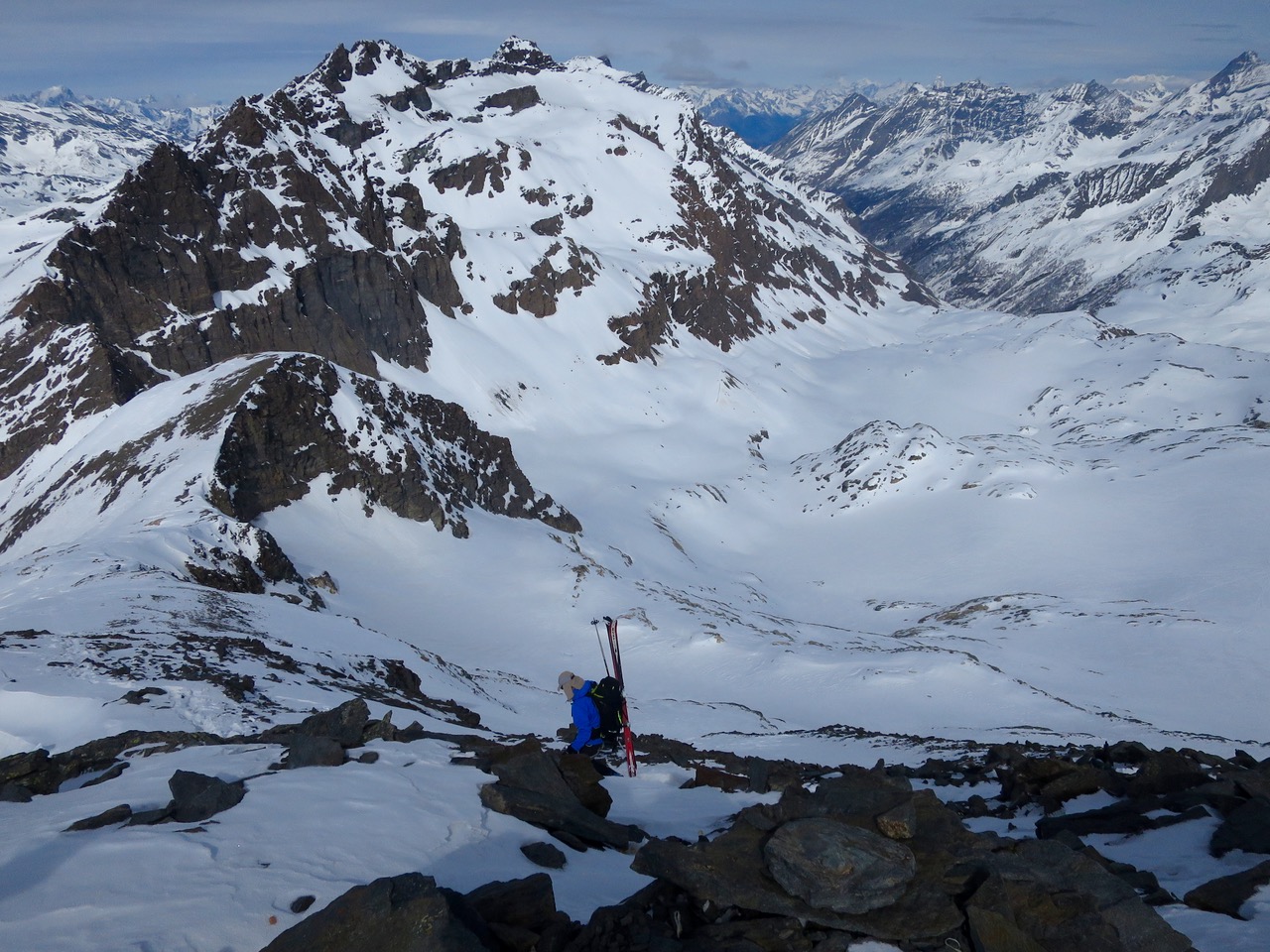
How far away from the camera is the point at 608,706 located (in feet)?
44.2

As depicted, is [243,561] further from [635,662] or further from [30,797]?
[30,797]

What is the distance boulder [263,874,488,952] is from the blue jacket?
7.19 metres

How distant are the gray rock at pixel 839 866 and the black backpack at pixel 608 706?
6.38 metres

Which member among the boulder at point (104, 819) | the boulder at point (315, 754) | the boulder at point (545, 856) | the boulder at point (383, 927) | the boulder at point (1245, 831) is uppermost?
the boulder at point (315, 754)

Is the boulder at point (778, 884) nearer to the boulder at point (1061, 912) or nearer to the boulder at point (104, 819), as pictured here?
the boulder at point (1061, 912)

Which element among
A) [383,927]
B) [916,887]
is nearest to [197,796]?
[383,927]

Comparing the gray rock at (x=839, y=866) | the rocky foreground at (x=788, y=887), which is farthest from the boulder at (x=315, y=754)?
the gray rock at (x=839, y=866)

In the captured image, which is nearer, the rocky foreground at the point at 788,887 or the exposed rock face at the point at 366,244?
the rocky foreground at the point at 788,887

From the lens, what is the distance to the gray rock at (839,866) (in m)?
6.80

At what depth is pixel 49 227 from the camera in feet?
382

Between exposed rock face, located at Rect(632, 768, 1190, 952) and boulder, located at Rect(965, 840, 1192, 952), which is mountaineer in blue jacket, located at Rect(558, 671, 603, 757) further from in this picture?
boulder, located at Rect(965, 840, 1192, 952)

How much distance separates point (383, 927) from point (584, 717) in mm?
7431

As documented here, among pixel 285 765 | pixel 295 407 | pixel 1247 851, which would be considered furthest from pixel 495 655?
pixel 1247 851

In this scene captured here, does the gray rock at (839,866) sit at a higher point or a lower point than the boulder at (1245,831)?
higher
